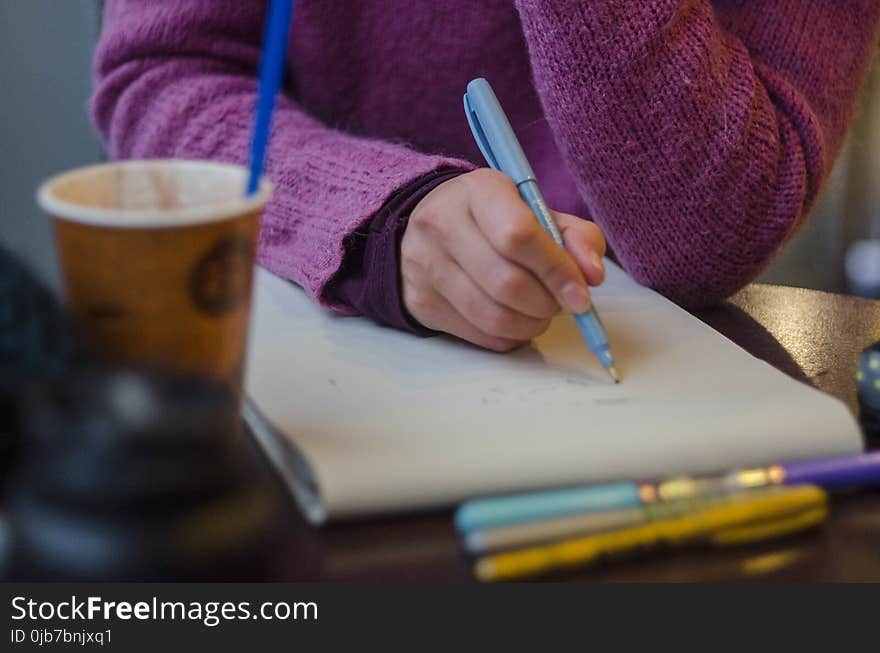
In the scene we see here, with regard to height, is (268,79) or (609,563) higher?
(268,79)

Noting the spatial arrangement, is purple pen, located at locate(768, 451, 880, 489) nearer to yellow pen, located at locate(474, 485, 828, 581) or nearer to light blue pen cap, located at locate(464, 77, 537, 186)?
yellow pen, located at locate(474, 485, 828, 581)

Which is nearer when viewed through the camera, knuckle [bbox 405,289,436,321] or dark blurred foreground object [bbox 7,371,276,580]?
dark blurred foreground object [bbox 7,371,276,580]

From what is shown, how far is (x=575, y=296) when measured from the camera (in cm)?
48

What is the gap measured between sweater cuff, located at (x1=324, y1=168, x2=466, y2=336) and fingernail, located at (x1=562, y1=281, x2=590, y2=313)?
0.09 meters

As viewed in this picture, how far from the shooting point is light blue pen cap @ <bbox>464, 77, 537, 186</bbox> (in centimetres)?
52

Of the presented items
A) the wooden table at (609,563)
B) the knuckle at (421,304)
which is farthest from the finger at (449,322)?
the wooden table at (609,563)

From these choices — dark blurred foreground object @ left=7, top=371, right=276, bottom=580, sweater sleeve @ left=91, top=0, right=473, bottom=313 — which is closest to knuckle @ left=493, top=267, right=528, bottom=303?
sweater sleeve @ left=91, top=0, right=473, bottom=313

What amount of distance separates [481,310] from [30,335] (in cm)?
25

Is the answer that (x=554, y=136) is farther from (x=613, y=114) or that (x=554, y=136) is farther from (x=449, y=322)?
(x=449, y=322)

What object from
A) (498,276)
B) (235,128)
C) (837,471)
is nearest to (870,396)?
(837,471)

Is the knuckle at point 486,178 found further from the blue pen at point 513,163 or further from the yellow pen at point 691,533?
the yellow pen at point 691,533

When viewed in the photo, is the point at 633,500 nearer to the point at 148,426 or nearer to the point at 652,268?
the point at 148,426

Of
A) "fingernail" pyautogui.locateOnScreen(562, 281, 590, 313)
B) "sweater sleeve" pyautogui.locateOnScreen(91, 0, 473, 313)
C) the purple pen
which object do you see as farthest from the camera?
"sweater sleeve" pyautogui.locateOnScreen(91, 0, 473, 313)

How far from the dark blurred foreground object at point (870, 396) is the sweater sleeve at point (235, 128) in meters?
0.24
